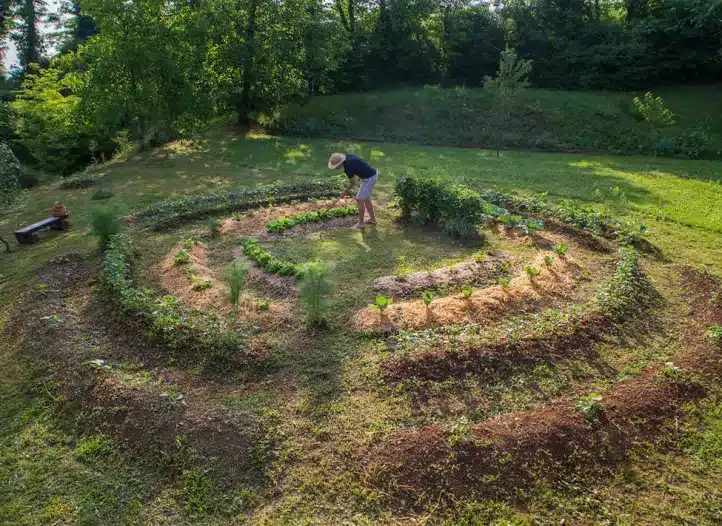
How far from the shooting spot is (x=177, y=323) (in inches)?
265

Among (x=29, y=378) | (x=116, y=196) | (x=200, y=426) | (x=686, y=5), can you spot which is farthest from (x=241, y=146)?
(x=686, y=5)

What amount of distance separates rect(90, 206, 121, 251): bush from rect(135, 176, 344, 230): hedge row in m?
1.58

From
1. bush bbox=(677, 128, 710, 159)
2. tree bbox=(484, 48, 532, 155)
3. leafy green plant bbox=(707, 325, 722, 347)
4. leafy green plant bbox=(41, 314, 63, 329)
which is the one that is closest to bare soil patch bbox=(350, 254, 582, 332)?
leafy green plant bbox=(707, 325, 722, 347)

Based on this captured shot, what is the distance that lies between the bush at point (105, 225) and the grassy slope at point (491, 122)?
55.7 ft

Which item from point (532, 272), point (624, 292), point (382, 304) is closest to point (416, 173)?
point (532, 272)

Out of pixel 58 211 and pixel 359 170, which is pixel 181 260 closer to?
pixel 359 170

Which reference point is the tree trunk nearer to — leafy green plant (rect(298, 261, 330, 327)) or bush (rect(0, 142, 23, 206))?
bush (rect(0, 142, 23, 206))

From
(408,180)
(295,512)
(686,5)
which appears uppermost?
(686,5)

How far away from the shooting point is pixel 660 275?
8.40 meters

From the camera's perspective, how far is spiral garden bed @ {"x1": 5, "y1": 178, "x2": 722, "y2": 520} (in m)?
4.75

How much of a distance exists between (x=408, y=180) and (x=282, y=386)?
6.57m

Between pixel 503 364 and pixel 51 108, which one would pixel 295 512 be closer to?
pixel 503 364

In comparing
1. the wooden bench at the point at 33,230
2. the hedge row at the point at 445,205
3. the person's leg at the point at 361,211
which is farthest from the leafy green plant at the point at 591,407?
the wooden bench at the point at 33,230

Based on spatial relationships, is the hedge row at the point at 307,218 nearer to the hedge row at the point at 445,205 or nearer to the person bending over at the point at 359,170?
the person bending over at the point at 359,170
